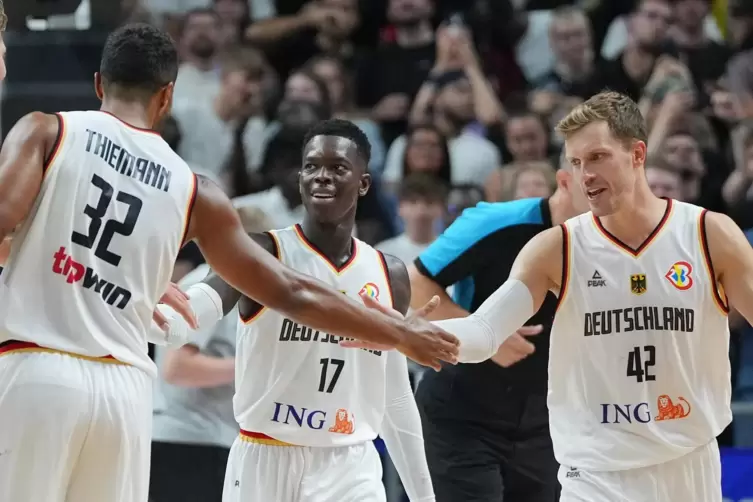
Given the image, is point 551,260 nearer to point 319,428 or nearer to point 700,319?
point 700,319

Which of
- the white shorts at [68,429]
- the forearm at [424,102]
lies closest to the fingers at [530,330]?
the white shorts at [68,429]

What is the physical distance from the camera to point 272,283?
4.43 meters

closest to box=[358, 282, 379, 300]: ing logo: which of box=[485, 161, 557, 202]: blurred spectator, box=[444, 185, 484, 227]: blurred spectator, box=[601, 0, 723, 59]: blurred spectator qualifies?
box=[485, 161, 557, 202]: blurred spectator

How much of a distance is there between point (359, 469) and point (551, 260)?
118 centimetres

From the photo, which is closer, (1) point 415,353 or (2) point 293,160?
(1) point 415,353

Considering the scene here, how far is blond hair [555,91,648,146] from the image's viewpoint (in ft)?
16.4

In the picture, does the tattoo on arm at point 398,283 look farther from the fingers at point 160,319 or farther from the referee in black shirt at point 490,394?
the fingers at point 160,319

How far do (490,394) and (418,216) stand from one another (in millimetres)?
2980

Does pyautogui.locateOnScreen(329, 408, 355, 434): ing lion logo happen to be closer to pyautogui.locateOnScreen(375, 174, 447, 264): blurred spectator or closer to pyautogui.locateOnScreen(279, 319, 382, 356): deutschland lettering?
pyautogui.locateOnScreen(279, 319, 382, 356): deutschland lettering

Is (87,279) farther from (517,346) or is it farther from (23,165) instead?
(517,346)

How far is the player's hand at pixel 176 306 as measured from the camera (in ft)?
15.5

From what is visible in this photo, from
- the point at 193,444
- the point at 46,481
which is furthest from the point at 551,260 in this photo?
the point at 193,444

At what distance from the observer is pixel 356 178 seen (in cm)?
546

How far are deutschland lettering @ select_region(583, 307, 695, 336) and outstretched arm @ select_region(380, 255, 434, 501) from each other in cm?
95
